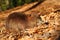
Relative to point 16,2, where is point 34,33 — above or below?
below

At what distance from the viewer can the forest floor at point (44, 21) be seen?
621 centimetres

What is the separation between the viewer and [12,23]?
6.46 m

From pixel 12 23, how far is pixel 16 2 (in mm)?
3322

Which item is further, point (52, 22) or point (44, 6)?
point (44, 6)

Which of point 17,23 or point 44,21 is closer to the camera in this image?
point 17,23

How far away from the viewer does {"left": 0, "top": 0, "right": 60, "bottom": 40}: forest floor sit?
20.4ft

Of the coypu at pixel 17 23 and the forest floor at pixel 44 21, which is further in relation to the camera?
the coypu at pixel 17 23

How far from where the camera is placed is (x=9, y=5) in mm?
9734

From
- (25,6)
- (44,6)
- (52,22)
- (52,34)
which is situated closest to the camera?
(52,34)

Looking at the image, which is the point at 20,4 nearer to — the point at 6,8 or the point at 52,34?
the point at 6,8

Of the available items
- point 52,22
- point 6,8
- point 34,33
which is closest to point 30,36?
point 34,33

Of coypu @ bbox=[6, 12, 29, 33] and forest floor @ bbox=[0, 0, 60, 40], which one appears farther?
coypu @ bbox=[6, 12, 29, 33]

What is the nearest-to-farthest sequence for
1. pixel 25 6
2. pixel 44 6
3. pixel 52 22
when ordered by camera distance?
pixel 52 22 → pixel 44 6 → pixel 25 6

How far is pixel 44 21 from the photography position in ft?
23.1
